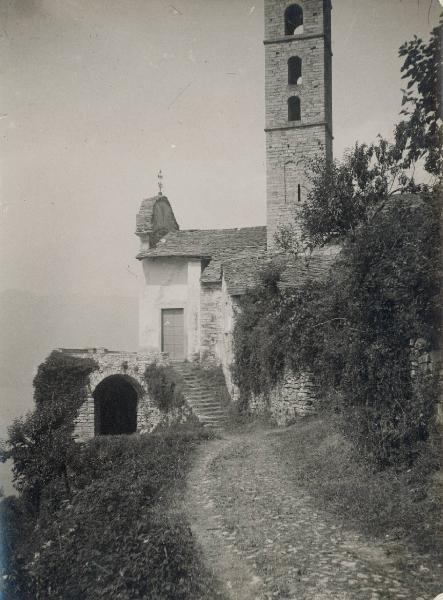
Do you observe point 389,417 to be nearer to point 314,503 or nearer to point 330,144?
point 314,503

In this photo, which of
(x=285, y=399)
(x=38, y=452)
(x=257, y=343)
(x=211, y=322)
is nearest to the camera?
(x=38, y=452)

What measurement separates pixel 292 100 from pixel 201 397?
47.7 feet

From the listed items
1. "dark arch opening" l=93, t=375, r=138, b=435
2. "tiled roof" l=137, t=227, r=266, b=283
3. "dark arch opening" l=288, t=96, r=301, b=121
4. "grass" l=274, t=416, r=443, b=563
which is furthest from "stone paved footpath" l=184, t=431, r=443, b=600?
"dark arch opening" l=288, t=96, r=301, b=121

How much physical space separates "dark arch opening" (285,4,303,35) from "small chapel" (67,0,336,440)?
0.14 feet

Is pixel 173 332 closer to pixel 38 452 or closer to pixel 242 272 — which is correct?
pixel 242 272

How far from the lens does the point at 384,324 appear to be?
885 centimetres

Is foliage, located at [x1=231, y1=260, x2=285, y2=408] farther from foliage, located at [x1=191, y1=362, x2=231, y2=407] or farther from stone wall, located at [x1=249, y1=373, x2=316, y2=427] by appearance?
foliage, located at [x1=191, y1=362, x2=231, y2=407]

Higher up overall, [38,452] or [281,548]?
[281,548]

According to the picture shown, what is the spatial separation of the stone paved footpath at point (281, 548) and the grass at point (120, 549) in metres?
0.37

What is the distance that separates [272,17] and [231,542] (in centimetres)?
2348

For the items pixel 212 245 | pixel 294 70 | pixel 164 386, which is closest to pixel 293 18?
pixel 294 70

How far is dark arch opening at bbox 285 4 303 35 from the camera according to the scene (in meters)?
23.9

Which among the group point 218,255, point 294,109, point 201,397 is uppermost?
point 294,109

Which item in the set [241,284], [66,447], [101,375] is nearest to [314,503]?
[66,447]
